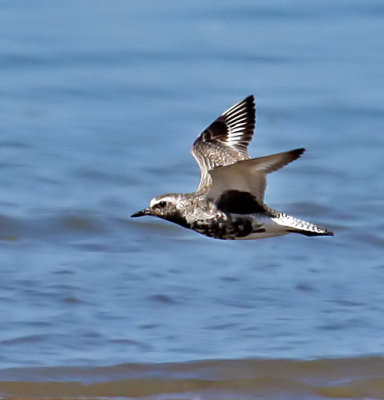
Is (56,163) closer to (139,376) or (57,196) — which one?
(57,196)

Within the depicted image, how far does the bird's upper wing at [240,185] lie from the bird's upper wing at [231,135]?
110 centimetres

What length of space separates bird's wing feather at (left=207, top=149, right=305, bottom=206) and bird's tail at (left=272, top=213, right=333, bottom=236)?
218mm

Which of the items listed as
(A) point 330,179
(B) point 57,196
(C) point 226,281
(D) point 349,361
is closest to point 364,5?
(A) point 330,179

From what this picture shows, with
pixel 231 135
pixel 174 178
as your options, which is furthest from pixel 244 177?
pixel 174 178

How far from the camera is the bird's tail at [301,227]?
349 inches

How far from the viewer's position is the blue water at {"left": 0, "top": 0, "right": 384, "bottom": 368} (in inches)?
387

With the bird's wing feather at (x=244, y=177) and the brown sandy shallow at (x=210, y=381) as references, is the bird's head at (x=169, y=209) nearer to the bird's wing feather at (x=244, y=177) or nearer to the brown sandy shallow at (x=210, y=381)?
the bird's wing feather at (x=244, y=177)

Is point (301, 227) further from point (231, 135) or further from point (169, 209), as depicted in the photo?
point (231, 135)

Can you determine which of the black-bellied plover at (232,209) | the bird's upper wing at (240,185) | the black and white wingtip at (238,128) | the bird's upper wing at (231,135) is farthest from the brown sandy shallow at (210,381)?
the black and white wingtip at (238,128)

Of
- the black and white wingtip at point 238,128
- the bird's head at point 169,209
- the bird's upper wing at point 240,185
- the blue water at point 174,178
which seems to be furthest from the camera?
the black and white wingtip at point 238,128

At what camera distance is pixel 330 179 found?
1377 centimetres

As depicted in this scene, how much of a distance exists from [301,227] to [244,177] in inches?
24.9

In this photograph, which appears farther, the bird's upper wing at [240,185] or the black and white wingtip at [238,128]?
the black and white wingtip at [238,128]

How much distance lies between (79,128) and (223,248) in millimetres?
3984
